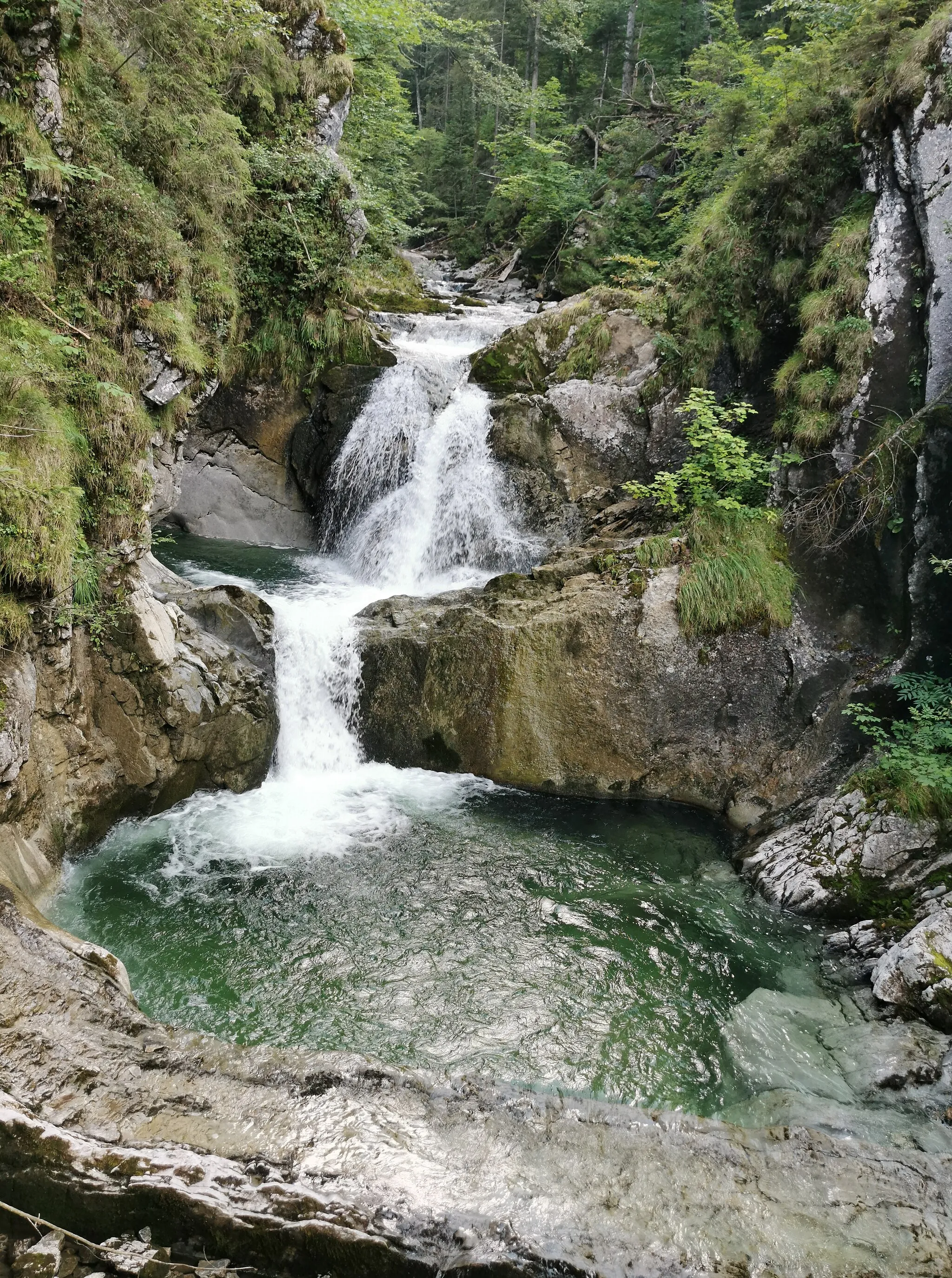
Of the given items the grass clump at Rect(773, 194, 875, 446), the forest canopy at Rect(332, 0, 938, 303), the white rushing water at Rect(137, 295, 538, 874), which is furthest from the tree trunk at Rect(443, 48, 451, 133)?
the grass clump at Rect(773, 194, 875, 446)

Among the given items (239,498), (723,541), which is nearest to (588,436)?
(723,541)

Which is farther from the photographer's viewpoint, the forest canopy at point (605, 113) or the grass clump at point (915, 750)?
the forest canopy at point (605, 113)

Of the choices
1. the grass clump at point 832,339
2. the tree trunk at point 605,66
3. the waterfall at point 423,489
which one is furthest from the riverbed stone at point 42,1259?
the tree trunk at point 605,66

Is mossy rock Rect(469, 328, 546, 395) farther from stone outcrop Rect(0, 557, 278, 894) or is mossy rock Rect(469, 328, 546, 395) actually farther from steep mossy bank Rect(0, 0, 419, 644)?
stone outcrop Rect(0, 557, 278, 894)

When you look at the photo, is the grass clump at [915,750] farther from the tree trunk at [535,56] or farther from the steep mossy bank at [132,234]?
the tree trunk at [535,56]

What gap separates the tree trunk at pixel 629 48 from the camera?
21.7 meters

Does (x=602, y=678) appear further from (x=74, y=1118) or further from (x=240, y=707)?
(x=74, y=1118)

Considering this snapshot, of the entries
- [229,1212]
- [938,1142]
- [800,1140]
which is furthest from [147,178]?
[938,1142]

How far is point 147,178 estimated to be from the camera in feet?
24.5

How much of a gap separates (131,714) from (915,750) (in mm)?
6903

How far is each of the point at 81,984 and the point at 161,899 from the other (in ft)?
6.29

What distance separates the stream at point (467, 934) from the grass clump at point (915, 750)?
1.35m

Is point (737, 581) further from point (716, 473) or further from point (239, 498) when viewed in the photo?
point (239, 498)

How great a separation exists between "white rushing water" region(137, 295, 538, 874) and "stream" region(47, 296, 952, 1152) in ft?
0.11
